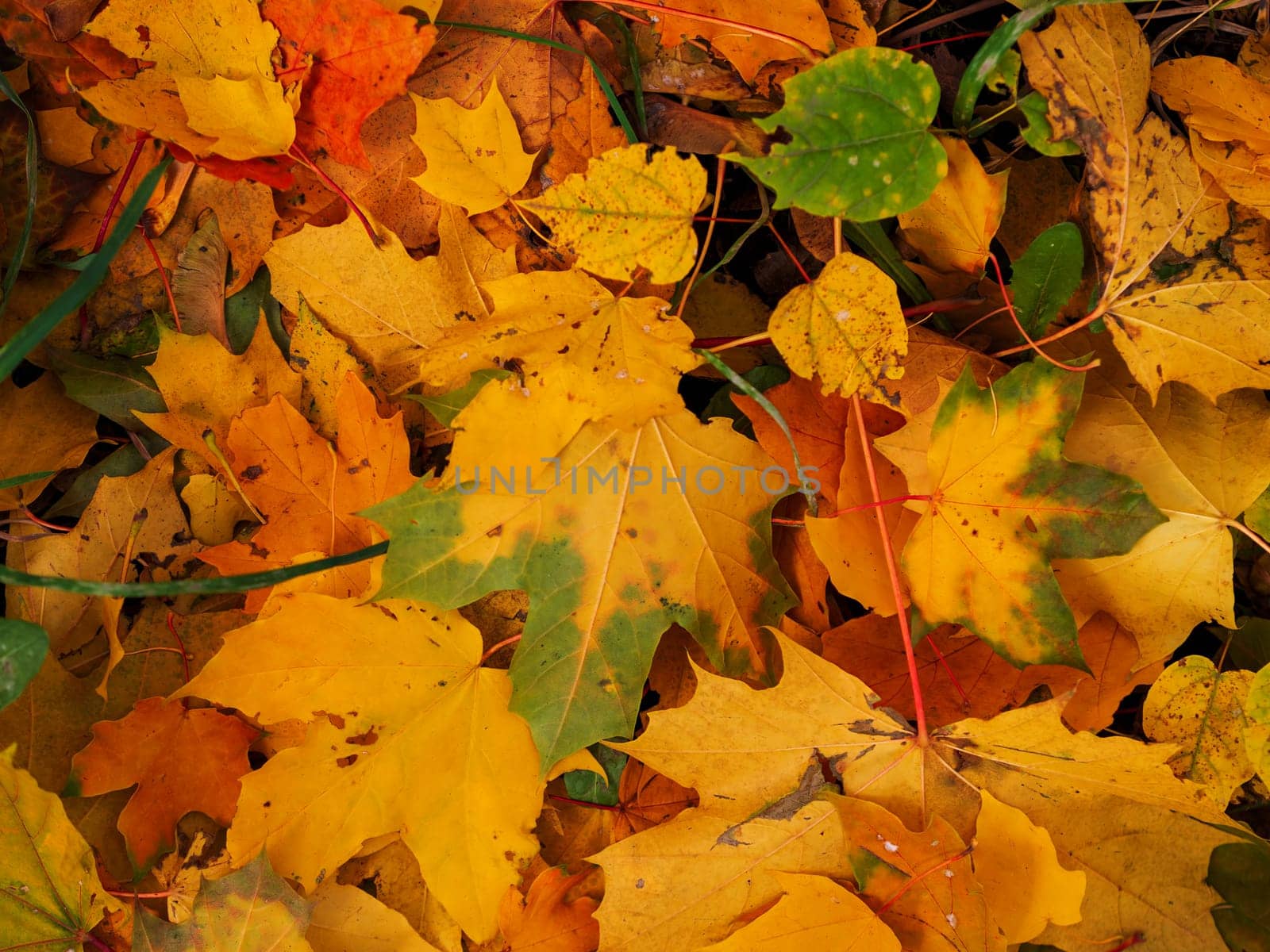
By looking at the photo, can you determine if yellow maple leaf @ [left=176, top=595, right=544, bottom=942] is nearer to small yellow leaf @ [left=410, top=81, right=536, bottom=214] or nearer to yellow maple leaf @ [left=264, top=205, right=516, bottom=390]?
yellow maple leaf @ [left=264, top=205, right=516, bottom=390]

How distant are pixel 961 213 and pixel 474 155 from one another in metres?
0.55

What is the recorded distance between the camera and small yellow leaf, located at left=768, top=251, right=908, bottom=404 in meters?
0.85

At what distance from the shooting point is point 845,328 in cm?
86

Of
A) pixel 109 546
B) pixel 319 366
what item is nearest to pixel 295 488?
pixel 319 366

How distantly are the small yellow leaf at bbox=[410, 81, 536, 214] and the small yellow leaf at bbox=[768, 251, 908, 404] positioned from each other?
34cm

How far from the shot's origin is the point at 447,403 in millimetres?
914

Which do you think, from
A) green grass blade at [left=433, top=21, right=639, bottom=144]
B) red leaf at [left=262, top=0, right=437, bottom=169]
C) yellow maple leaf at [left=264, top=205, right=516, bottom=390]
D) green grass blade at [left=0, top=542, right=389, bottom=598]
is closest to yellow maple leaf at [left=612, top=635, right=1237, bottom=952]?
green grass blade at [left=0, top=542, right=389, bottom=598]

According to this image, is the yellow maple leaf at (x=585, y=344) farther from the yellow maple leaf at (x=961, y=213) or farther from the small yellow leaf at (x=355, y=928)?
the small yellow leaf at (x=355, y=928)

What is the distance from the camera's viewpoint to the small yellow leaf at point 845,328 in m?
0.85

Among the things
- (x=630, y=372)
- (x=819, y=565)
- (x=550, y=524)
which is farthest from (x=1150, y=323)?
(x=550, y=524)

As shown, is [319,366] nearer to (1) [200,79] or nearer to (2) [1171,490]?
(1) [200,79]

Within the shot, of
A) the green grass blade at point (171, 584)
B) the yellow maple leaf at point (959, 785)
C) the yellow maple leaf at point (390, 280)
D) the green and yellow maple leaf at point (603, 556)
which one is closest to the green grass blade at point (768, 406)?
the green and yellow maple leaf at point (603, 556)

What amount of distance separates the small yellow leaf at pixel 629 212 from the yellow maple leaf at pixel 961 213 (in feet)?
0.89

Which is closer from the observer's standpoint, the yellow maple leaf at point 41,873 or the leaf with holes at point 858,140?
the leaf with holes at point 858,140
